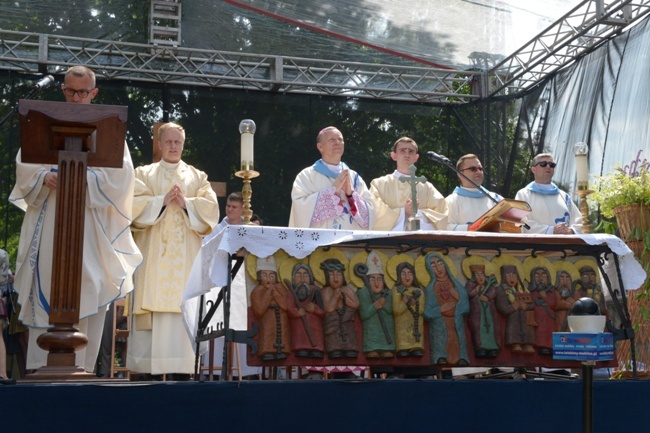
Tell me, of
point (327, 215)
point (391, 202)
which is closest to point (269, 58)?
point (391, 202)

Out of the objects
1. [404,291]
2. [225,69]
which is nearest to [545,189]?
[404,291]

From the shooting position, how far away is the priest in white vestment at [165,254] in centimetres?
730

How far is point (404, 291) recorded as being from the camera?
5.19 metres

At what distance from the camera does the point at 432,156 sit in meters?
5.98

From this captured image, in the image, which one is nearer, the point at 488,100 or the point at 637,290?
the point at 637,290

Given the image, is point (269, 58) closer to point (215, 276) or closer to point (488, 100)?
Result: point (488, 100)

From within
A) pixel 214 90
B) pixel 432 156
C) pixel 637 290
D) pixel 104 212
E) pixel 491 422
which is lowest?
pixel 491 422

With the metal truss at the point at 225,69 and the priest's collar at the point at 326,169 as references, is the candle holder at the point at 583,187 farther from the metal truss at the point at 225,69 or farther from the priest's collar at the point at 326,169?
the metal truss at the point at 225,69

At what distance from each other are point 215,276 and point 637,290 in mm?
2802

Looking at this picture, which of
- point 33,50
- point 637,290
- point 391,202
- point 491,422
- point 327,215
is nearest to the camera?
point 491,422

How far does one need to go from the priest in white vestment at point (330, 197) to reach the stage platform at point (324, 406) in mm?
2219

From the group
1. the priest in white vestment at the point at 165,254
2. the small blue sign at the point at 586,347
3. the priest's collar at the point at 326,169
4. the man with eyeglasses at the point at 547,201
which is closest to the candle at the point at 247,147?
the priest's collar at the point at 326,169

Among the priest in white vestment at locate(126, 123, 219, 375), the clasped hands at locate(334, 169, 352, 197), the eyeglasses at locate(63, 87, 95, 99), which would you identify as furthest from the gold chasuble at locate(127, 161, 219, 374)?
the eyeglasses at locate(63, 87, 95, 99)

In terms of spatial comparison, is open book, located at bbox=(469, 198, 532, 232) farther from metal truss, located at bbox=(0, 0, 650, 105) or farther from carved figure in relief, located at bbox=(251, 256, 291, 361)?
metal truss, located at bbox=(0, 0, 650, 105)
